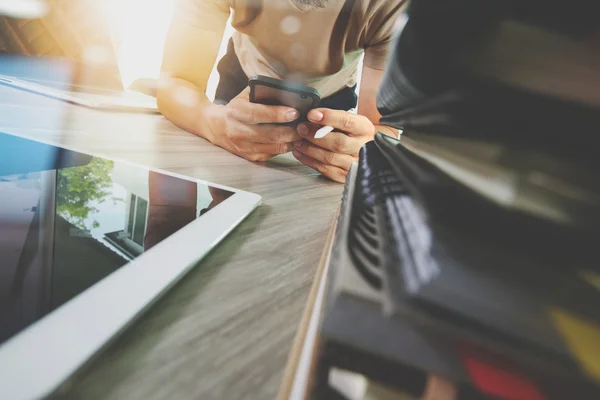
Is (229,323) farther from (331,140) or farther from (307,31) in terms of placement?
(307,31)

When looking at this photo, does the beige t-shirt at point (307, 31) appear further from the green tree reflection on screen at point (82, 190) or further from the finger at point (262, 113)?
the green tree reflection on screen at point (82, 190)

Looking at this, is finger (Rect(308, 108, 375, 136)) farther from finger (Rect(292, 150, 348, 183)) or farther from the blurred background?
the blurred background

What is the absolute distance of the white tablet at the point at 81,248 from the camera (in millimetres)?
107

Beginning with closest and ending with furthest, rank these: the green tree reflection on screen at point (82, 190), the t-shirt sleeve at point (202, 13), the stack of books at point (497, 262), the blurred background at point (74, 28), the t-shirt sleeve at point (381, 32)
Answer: the stack of books at point (497, 262)
the green tree reflection on screen at point (82, 190)
the t-shirt sleeve at point (381, 32)
the t-shirt sleeve at point (202, 13)
the blurred background at point (74, 28)

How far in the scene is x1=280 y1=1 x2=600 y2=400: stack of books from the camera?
0.27 ft

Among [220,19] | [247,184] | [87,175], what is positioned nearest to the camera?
[87,175]

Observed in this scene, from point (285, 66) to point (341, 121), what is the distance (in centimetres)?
51

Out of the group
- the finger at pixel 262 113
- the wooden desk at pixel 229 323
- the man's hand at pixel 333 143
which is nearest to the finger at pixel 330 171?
the man's hand at pixel 333 143

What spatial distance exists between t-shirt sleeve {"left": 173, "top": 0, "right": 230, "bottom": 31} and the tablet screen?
85 cm

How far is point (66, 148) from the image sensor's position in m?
0.39

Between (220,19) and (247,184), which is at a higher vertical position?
(220,19)

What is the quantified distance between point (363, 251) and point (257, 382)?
6 cm

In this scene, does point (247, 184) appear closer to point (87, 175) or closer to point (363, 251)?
point (87, 175)

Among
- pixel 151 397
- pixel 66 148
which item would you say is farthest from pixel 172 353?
pixel 66 148
